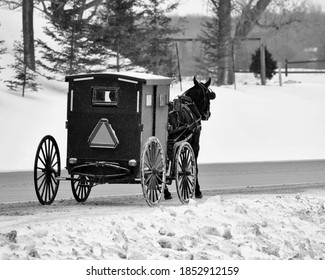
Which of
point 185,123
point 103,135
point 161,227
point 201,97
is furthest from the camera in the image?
point 201,97

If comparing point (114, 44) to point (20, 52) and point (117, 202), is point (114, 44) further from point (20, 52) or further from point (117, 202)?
point (117, 202)

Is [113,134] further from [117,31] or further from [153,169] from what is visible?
[117,31]

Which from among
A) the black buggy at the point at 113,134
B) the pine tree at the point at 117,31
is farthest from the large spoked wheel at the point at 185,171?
the pine tree at the point at 117,31

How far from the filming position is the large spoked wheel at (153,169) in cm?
1595

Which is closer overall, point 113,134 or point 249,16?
point 113,134

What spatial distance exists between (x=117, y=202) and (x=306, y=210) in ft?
10.9

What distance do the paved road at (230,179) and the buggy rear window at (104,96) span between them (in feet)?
9.51

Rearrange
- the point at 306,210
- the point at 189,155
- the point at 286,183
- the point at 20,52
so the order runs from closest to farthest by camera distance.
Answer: the point at 306,210 < the point at 189,155 < the point at 286,183 < the point at 20,52

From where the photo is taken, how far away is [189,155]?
17.2m

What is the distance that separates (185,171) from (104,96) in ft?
5.86

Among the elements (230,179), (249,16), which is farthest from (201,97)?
(249,16)

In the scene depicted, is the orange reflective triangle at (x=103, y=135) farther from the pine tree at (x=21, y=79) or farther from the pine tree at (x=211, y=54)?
the pine tree at (x=211, y=54)

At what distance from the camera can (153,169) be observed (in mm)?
16156
